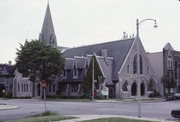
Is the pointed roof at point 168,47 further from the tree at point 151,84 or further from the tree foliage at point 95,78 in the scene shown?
the tree foliage at point 95,78

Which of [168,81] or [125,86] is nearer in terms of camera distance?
[125,86]

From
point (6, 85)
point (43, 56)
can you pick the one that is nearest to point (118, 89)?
point (43, 56)

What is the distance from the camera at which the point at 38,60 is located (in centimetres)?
5772

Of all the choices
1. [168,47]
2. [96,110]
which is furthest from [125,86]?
[96,110]

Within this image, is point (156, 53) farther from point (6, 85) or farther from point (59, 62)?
point (6, 85)

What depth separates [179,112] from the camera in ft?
63.7

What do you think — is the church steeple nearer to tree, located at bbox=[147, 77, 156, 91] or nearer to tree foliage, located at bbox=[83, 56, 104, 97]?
tree foliage, located at bbox=[83, 56, 104, 97]

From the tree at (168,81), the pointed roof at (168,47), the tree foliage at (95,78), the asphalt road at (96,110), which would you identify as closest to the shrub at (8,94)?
the tree foliage at (95,78)

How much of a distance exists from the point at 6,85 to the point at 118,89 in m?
37.1

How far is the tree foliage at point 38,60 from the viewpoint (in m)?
58.1

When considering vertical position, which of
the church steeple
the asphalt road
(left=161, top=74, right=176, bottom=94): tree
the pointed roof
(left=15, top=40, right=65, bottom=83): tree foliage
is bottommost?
the asphalt road

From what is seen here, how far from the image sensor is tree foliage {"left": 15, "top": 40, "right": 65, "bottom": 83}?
58062mm

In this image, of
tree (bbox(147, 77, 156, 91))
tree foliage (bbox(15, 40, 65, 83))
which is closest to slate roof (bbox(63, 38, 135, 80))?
tree (bbox(147, 77, 156, 91))

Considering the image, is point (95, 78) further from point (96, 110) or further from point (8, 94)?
point (96, 110)
